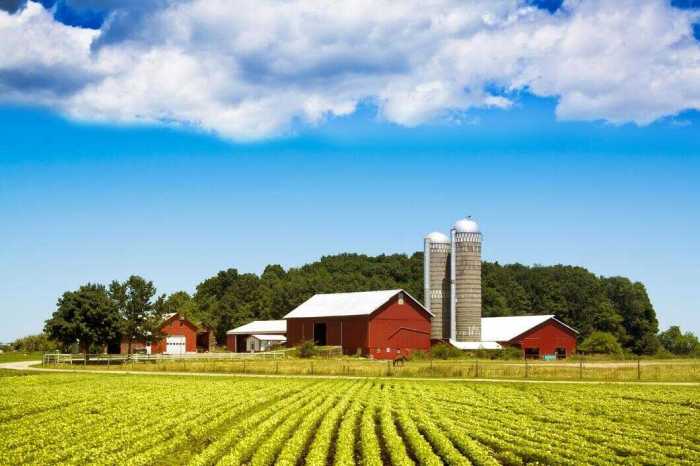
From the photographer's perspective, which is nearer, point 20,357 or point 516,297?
point 20,357

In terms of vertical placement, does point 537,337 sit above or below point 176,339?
above

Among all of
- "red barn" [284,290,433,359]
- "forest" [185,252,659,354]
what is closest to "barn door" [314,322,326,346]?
"red barn" [284,290,433,359]

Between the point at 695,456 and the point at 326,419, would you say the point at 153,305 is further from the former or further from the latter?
the point at 695,456

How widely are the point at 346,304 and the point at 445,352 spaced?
45.1ft

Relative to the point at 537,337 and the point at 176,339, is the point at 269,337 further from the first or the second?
the point at 537,337

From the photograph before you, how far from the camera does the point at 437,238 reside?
82875 millimetres

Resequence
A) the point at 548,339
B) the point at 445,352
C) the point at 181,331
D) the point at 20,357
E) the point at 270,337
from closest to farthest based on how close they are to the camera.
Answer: the point at 445,352 → the point at 548,339 → the point at 20,357 → the point at 181,331 → the point at 270,337

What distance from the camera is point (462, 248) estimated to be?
81.4 m

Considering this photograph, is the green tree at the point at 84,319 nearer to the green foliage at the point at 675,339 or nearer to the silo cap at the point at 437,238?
the silo cap at the point at 437,238

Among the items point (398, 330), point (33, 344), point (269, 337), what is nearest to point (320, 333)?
point (398, 330)

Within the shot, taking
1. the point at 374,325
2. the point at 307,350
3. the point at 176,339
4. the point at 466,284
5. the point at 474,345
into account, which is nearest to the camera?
the point at 307,350

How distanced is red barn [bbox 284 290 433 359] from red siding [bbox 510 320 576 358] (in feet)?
32.1

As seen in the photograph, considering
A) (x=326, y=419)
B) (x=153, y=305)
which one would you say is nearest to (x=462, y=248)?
(x=153, y=305)

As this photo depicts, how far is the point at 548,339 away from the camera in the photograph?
7888 cm
